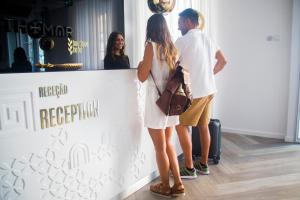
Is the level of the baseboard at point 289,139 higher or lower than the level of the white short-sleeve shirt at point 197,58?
lower

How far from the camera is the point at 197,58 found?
226 centimetres

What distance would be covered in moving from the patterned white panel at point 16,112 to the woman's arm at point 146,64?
0.80 metres

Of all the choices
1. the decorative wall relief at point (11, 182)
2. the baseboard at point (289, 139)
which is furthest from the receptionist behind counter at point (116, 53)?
the baseboard at point (289, 139)

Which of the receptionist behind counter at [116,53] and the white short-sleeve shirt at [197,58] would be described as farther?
the white short-sleeve shirt at [197,58]

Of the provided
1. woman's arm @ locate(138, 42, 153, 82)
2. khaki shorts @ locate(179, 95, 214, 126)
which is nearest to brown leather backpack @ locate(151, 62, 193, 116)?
woman's arm @ locate(138, 42, 153, 82)

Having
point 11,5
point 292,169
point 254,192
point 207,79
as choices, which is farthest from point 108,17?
point 292,169

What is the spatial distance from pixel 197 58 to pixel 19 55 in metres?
1.41

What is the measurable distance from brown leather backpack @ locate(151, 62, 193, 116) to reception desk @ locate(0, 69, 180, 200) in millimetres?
302

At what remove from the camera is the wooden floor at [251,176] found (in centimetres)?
215

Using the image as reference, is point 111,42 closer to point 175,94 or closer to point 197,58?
point 175,94

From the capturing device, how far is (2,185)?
1.28 metres

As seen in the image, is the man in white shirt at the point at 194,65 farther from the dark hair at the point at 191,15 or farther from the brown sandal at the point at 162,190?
the brown sandal at the point at 162,190

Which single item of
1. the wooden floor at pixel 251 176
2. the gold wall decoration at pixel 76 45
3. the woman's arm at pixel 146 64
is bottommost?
the wooden floor at pixel 251 176

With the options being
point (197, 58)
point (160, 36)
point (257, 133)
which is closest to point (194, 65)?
point (197, 58)
